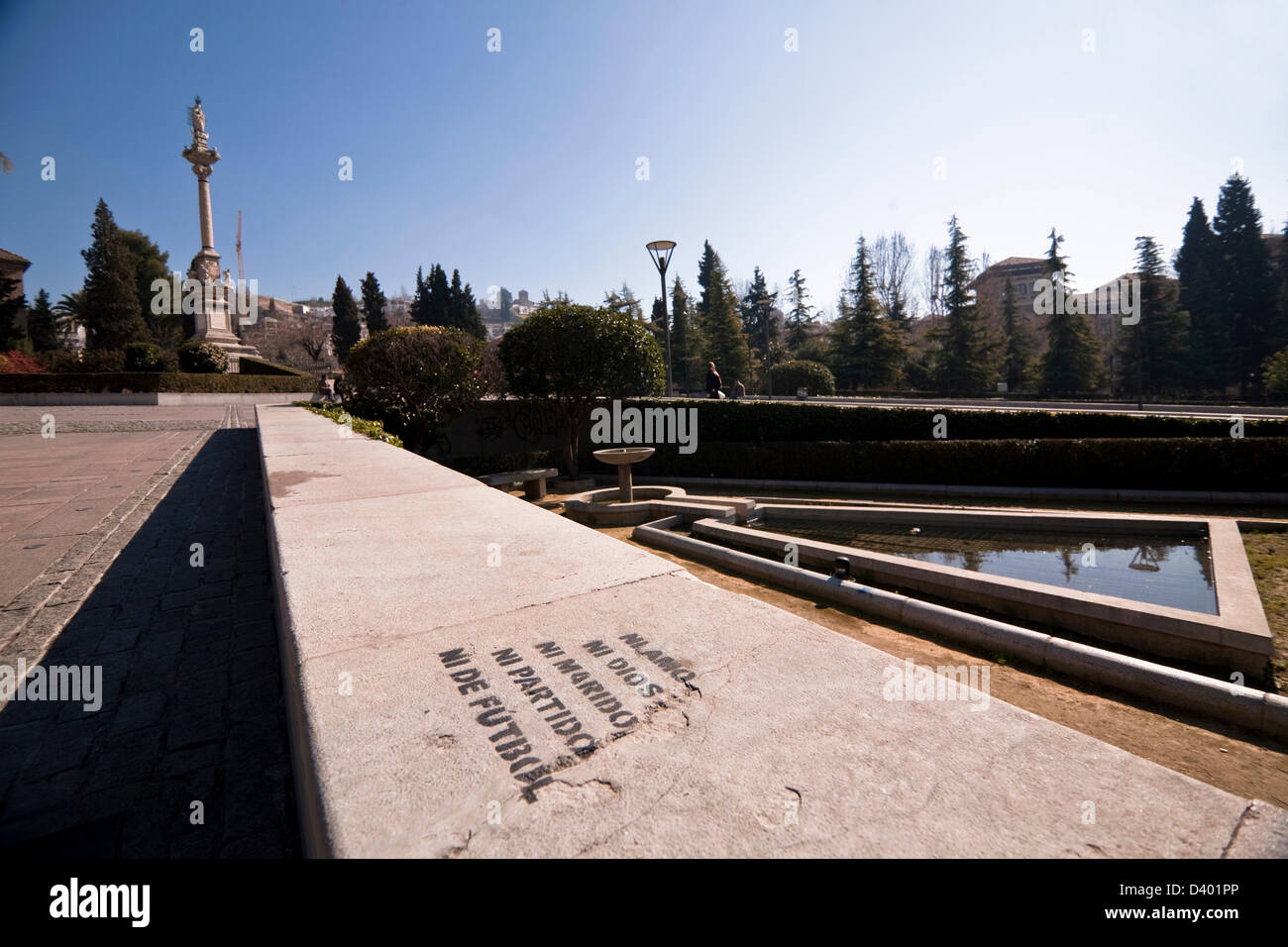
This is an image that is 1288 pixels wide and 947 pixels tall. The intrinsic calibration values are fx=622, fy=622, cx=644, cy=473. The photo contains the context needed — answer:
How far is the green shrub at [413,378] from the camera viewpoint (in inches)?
Result: 655

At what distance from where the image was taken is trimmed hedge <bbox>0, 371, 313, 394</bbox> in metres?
23.8

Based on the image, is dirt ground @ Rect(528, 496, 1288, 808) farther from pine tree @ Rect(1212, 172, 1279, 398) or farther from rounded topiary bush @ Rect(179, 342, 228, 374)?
pine tree @ Rect(1212, 172, 1279, 398)

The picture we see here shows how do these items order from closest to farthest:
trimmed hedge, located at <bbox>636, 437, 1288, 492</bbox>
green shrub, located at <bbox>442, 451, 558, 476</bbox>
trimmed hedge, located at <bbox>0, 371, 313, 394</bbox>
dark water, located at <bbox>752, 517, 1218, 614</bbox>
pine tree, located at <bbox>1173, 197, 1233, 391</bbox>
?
dark water, located at <bbox>752, 517, 1218, 614</bbox> < trimmed hedge, located at <bbox>636, 437, 1288, 492</bbox> < green shrub, located at <bbox>442, 451, 558, 476</bbox> < trimmed hedge, located at <bbox>0, 371, 313, 394</bbox> < pine tree, located at <bbox>1173, 197, 1233, 391</bbox>

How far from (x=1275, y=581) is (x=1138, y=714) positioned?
412cm

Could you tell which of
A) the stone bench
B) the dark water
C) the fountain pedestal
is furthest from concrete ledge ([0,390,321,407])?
the dark water

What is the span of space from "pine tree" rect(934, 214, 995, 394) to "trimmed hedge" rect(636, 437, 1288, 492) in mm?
26680

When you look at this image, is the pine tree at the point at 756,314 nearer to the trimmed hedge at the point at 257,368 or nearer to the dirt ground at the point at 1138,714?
the trimmed hedge at the point at 257,368

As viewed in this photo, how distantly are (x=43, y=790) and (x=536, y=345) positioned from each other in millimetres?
15407

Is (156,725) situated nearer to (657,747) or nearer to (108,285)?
(657,747)

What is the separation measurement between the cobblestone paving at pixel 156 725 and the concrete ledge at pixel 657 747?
2.06 ft

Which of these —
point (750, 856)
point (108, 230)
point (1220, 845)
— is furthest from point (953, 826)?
point (108, 230)

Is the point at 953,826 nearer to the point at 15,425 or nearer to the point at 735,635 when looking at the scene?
the point at 735,635

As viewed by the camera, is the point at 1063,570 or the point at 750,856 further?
the point at 1063,570
